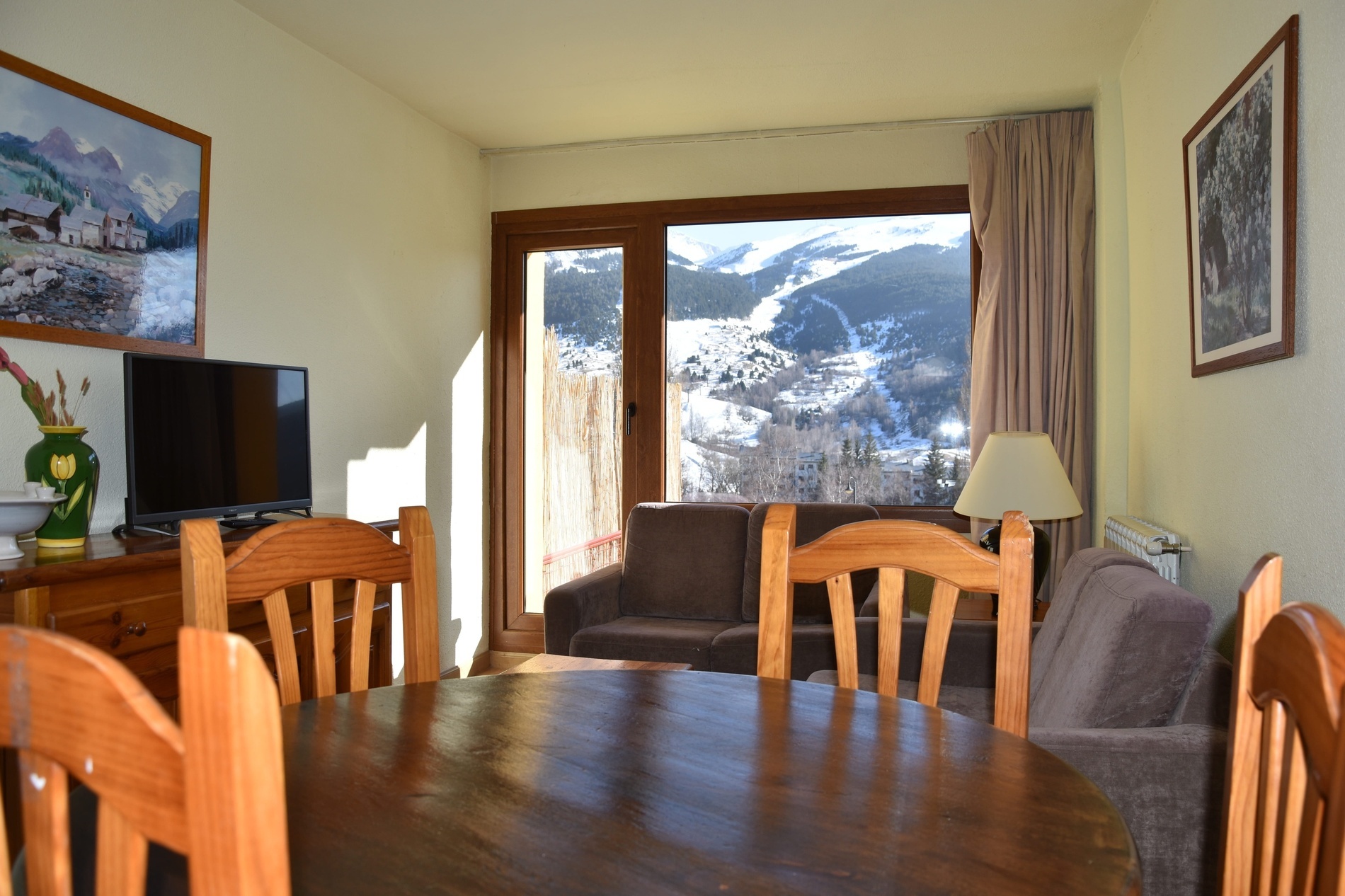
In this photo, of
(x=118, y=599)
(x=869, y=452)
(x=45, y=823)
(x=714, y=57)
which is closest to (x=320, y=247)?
(x=714, y=57)

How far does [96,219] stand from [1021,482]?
293 centimetres

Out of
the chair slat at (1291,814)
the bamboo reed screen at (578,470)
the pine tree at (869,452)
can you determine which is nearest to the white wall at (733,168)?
the bamboo reed screen at (578,470)

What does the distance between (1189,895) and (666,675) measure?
37.6 inches

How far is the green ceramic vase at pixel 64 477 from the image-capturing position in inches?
90.9

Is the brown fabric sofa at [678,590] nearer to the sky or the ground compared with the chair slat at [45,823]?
nearer to the ground

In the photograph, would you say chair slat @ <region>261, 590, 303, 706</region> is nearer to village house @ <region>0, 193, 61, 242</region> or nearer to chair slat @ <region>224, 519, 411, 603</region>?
chair slat @ <region>224, 519, 411, 603</region>

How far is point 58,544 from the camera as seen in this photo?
234 cm

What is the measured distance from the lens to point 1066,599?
2.50m

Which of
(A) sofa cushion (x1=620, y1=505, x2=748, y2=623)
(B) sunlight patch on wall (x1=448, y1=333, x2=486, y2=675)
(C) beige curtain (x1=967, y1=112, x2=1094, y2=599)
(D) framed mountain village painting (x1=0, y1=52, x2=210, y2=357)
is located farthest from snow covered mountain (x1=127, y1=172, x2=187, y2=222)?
(C) beige curtain (x1=967, y1=112, x2=1094, y2=599)

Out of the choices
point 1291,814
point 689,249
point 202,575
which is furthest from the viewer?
point 689,249

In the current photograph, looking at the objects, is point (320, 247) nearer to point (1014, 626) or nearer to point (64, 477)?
point (64, 477)

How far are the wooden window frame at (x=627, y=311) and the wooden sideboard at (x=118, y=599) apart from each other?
226 centimetres

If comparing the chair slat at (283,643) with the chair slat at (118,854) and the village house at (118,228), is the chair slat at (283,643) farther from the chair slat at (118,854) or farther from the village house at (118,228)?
the village house at (118,228)

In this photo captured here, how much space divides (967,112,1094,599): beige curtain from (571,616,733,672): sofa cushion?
153 centimetres
